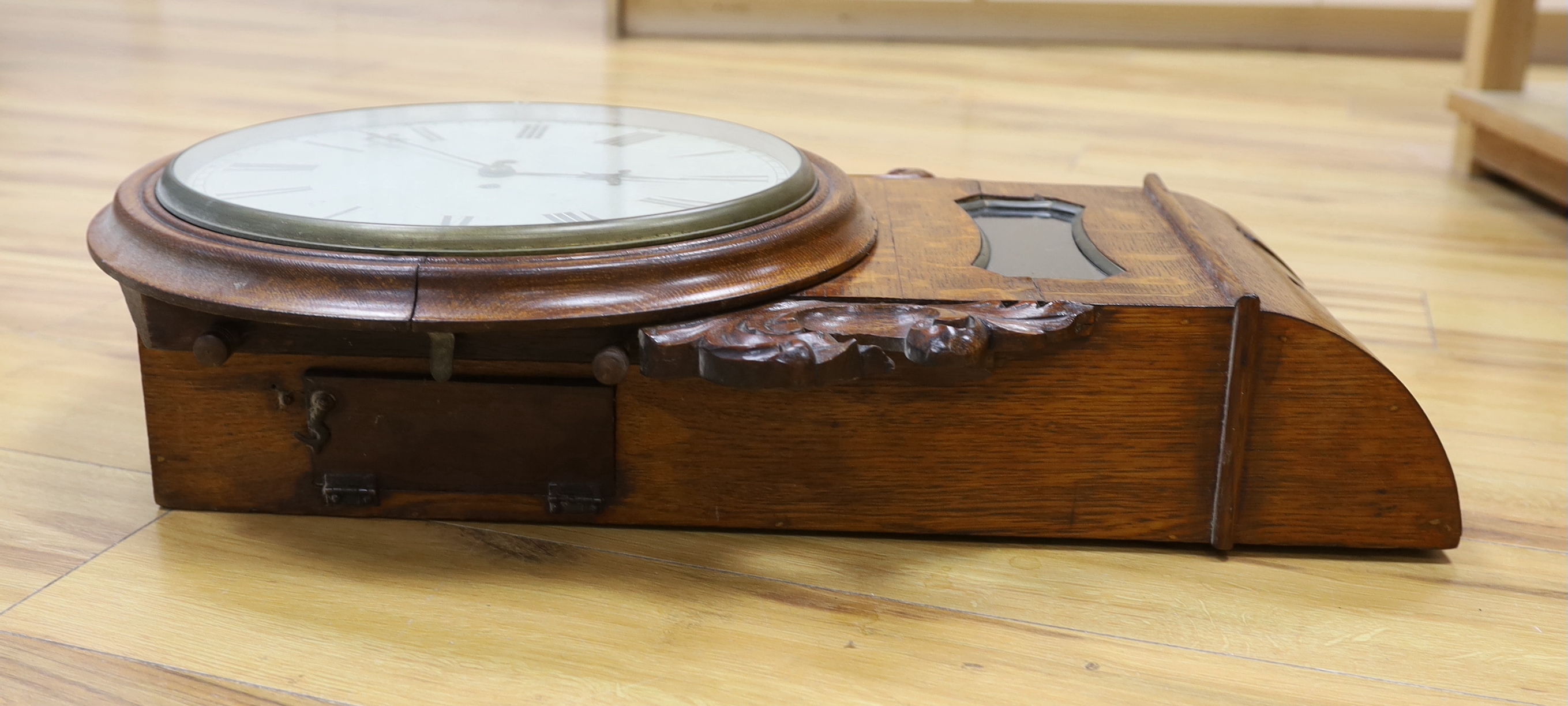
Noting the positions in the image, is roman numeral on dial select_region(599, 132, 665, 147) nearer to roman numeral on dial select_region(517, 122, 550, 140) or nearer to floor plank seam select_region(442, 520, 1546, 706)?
roman numeral on dial select_region(517, 122, 550, 140)

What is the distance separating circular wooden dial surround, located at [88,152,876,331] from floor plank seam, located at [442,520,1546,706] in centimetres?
19

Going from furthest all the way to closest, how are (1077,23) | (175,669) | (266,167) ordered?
(1077,23), (266,167), (175,669)

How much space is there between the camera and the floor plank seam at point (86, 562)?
0.87m

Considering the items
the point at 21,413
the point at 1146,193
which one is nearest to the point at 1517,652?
the point at 1146,193

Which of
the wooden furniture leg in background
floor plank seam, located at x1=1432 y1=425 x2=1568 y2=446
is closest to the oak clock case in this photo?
floor plank seam, located at x1=1432 y1=425 x2=1568 y2=446

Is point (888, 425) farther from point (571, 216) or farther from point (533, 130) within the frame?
point (533, 130)

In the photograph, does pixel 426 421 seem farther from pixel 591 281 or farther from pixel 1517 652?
pixel 1517 652

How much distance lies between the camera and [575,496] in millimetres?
981

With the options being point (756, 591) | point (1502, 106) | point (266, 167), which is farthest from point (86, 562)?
point (1502, 106)

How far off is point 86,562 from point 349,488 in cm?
18

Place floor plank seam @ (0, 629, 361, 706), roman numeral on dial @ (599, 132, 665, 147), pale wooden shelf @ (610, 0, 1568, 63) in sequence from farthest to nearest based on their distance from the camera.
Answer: pale wooden shelf @ (610, 0, 1568, 63), roman numeral on dial @ (599, 132, 665, 147), floor plank seam @ (0, 629, 361, 706)

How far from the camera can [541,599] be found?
907mm

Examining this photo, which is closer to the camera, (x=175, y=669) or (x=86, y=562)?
(x=175, y=669)

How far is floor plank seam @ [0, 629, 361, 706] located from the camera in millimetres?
791
